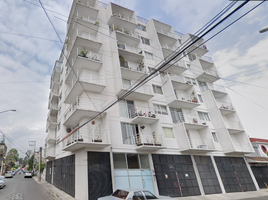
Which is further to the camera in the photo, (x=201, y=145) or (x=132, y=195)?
(x=201, y=145)

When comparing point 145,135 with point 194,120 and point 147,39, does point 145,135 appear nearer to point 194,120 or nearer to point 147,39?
point 194,120

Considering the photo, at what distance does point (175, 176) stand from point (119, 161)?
569 cm

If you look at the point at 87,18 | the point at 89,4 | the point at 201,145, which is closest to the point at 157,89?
the point at 201,145

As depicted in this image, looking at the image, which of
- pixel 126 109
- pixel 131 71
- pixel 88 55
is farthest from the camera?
pixel 131 71

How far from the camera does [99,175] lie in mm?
11000

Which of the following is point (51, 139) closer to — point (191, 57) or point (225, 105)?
point (191, 57)

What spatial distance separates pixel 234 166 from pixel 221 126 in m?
4.71

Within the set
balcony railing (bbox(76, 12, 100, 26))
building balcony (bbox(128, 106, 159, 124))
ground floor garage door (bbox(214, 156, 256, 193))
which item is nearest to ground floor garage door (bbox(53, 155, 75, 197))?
building balcony (bbox(128, 106, 159, 124))

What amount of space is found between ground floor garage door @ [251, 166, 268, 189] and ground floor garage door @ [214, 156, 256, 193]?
1.76 m

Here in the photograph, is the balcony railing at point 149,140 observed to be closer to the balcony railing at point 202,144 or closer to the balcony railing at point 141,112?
the balcony railing at point 141,112

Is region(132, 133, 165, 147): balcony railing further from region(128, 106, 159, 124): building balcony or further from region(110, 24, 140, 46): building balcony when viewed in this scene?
region(110, 24, 140, 46): building balcony

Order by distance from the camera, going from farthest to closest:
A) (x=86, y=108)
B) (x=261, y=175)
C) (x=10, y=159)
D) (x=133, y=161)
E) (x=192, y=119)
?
(x=10, y=159)
(x=261, y=175)
(x=192, y=119)
(x=133, y=161)
(x=86, y=108)

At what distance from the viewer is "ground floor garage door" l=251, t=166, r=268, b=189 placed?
18.2 metres

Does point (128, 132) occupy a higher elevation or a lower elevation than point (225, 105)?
lower
